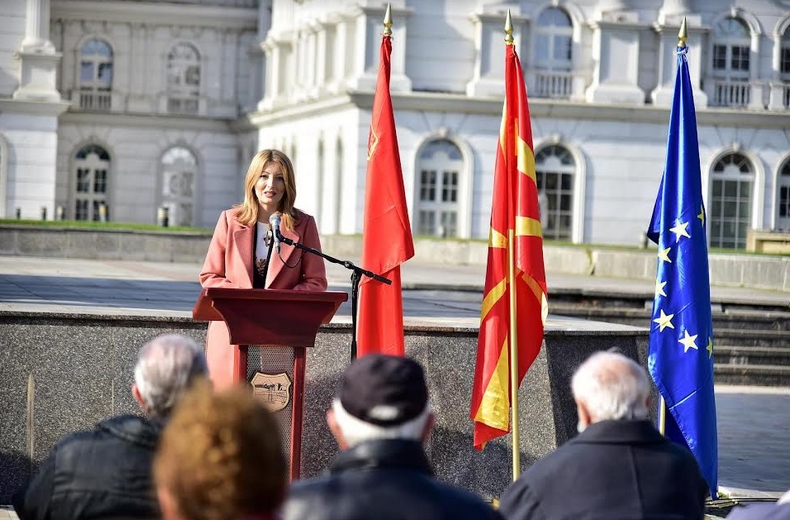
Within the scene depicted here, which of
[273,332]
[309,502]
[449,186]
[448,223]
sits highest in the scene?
[449,186]

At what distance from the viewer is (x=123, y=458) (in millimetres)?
5035

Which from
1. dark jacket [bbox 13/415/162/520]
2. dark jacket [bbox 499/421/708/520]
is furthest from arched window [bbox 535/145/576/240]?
dark jacket [bbox 13/415/162/520]

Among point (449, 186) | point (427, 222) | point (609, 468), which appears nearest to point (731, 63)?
point (449, 186)

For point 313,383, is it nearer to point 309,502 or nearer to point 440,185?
point 309,502

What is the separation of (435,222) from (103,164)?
691 inches

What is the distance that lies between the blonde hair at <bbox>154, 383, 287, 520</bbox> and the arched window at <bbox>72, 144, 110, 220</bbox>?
163ft

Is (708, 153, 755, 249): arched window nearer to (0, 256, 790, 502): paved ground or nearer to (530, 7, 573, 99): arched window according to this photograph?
(530, 7, 573, 99): arched window

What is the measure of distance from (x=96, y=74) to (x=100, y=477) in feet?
164

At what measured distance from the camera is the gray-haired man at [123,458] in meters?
4.94

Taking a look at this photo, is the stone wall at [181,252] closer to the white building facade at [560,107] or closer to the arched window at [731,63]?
the white building facade at [560,107]

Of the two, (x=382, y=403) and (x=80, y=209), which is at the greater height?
(x=80, y=209)

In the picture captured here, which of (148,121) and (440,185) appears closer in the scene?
(440,185)

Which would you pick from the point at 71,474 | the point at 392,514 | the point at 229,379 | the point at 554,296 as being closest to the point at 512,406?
the point at 229,379

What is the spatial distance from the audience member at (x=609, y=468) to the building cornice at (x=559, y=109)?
32666mm
